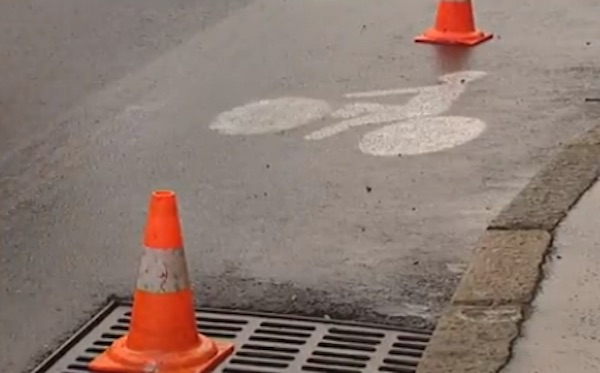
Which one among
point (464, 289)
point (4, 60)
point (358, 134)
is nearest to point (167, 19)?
point (4, 60)

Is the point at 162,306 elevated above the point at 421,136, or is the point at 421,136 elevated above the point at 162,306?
the point at 162,306

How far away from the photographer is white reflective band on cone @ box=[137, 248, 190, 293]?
16.6 ft

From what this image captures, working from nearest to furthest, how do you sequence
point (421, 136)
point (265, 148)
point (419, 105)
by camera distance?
point (265, 148)
point (421, 136)
point (419, 105)

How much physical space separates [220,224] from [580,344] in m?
2.12

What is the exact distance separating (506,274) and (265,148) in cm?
254

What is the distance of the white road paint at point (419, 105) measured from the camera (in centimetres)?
841

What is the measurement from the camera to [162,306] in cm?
505

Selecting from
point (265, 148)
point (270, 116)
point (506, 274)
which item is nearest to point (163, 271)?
point (506, 274)

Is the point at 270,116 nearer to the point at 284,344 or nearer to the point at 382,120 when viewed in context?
the point at 382,120

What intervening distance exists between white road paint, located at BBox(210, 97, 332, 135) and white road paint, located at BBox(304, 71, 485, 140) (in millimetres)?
256

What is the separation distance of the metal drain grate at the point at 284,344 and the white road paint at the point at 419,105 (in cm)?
271

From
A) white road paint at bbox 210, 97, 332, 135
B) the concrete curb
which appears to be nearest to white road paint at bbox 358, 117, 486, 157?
white road paint at bbox 210, 97, 332, 135

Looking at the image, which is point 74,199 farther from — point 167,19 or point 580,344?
point 167,19

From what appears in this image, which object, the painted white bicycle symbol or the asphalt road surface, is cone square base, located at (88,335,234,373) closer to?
the asphalt road surface
